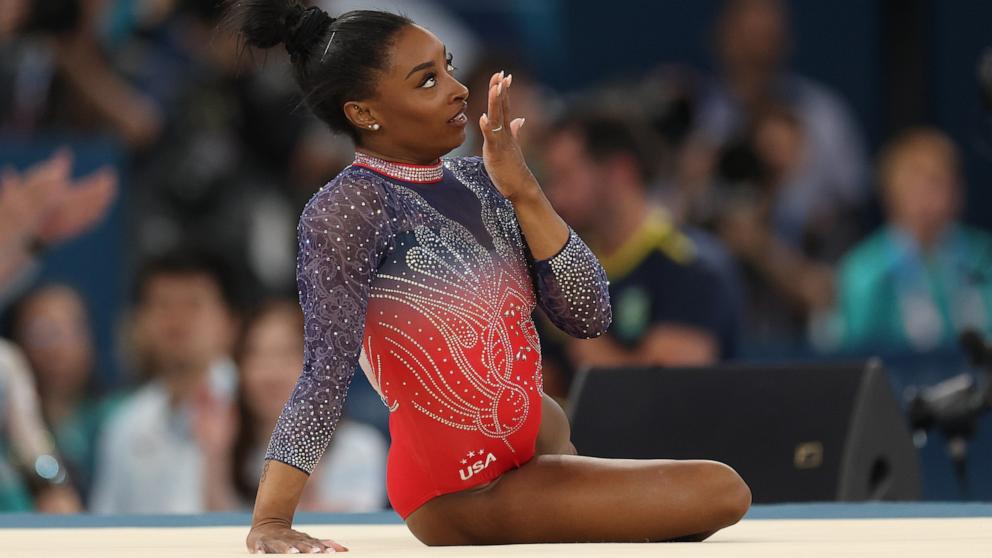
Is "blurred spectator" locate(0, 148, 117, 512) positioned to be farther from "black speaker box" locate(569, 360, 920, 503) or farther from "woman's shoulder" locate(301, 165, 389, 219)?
"woman's shoulder" locate(301, 165, 389, 219)

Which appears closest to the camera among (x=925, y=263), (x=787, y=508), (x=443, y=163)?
(x=443, y=163)

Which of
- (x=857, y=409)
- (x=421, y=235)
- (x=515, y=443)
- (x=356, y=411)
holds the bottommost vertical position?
(x=356, y=411)

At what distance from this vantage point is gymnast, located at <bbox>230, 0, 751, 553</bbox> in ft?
Answer: 8.85

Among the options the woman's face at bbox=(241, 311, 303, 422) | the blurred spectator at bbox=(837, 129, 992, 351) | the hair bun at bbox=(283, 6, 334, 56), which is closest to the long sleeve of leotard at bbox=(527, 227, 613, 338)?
the hair bun at bbox=(283, 6, 334, 56)

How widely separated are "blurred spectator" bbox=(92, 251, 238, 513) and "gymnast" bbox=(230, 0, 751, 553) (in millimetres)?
2706

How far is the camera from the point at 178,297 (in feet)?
19.3

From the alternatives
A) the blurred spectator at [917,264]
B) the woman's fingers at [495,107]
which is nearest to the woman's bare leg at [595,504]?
the woman's fingers at [495,107]

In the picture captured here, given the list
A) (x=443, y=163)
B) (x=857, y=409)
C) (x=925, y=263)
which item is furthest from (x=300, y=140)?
(x=443, y=163)

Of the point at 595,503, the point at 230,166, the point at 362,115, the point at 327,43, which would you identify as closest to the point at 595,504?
the point at 595,503

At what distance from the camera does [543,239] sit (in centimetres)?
280

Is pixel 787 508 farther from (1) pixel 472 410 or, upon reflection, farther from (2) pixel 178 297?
(2) pixel 178 297

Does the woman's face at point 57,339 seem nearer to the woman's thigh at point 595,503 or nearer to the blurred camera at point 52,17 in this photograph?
the blurred camera at point 52,17

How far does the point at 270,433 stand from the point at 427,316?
2.80 meters

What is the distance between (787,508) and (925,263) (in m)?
3.20
